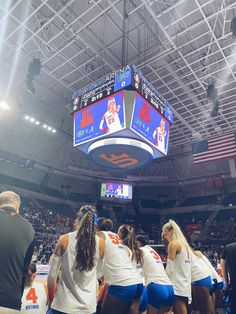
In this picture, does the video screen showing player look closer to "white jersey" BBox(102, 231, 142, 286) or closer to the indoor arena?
the indoor arena

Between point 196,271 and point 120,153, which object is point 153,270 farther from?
point 120,153

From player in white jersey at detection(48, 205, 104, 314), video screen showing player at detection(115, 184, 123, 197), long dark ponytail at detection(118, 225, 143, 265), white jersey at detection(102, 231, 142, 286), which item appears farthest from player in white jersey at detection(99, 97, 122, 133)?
video screen showing player at detection(115, 184, 123, 197)

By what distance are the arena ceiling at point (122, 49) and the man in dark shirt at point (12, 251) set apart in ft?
31.5

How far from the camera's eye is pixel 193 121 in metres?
20.2

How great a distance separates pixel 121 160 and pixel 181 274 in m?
6.97

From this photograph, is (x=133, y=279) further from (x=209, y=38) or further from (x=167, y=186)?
(x=167, y=186)

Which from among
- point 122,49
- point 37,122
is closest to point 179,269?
Answer: point 122,49

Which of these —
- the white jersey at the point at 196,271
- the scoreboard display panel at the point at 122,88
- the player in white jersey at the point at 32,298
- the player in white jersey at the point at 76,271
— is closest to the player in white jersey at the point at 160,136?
the scoreboard display panel at the point at 122,88

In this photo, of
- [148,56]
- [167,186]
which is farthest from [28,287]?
[167,186]

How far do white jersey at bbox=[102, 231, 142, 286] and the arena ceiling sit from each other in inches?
356

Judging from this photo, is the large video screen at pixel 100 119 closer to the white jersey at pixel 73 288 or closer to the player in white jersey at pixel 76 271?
the player in white jersey at pixel 76 271

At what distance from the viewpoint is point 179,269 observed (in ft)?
14.0

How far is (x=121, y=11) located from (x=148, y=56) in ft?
8.97

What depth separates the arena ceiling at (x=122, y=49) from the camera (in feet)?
37.8
